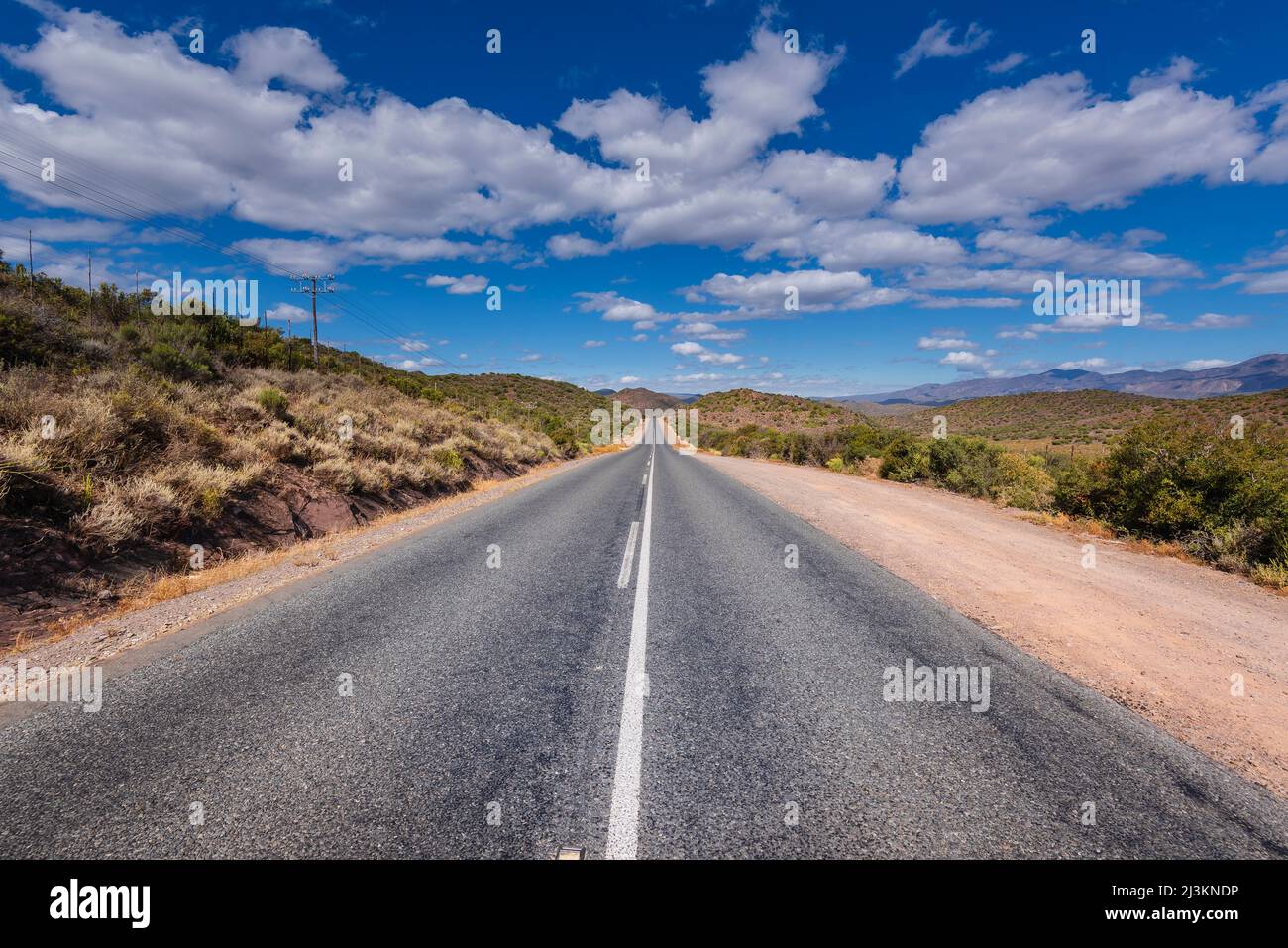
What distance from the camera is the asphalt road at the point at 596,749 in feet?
7.95

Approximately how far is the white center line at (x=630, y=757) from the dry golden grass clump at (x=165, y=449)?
6363mm

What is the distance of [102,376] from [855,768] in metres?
12.7

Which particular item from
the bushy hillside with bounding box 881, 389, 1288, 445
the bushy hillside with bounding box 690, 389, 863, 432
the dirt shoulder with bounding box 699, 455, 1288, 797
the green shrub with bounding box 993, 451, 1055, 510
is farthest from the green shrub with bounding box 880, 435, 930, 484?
the bushy hillside with bounding box 690, 389, 863, 432

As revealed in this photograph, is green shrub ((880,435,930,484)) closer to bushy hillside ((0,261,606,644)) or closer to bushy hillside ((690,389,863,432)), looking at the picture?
bushy hillside ((0,261,606,644))

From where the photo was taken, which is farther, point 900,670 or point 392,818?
point 900,670

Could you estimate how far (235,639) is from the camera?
4.59m

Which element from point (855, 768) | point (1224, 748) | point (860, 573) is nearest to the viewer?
point (855, 768)

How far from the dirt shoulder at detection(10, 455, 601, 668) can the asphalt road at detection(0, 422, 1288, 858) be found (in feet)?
1.48

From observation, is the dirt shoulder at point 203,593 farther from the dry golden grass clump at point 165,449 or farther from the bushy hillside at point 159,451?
the dry golden grass clump at point 165,449

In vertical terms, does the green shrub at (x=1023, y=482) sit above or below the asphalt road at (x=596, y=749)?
above

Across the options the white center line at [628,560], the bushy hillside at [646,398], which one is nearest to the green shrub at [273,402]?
the white center line at [628,560]
